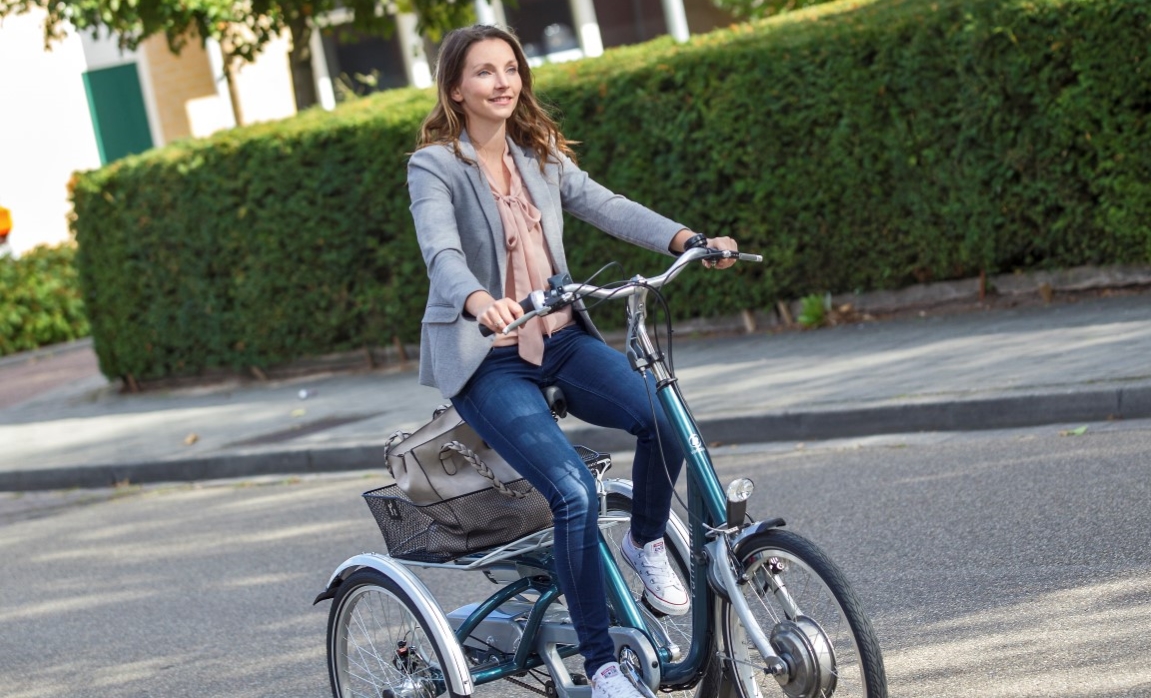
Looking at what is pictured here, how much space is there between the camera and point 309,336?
548 inches

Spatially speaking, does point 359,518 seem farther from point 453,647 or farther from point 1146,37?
point 1146,37

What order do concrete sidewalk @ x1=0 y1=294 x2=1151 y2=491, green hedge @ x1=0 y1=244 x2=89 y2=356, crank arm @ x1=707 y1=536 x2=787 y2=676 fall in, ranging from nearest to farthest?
1. crank arm @ x1=707 y1=536 x2=787 y2=676
2. concrete sidewalk @ x1=0 y1=294 x2=1151 y2=491
3. green hedge @ x1=0 y1=244 x2=89 y2=356

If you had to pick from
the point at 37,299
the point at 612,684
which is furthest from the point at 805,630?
the point at 37,299

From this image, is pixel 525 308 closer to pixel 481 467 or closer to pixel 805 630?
pixel 481 467

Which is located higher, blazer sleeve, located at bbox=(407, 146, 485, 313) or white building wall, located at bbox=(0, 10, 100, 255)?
white building wall, located at bbox=(0, 10, 100, 255)

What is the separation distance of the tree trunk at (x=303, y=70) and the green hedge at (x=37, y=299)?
7080 millimetres

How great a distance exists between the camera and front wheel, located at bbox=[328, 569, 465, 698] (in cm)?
414

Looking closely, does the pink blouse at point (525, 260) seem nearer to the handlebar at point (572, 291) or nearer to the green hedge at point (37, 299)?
the handlebar at point (572, 291)

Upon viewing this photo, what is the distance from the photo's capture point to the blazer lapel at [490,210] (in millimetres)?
3980

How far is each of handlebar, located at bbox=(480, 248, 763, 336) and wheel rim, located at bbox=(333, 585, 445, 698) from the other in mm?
988

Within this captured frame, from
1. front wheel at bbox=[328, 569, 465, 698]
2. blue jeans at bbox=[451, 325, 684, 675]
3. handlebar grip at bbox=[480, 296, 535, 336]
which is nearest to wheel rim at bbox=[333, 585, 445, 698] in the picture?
front wheel at bbox=[328, 569, 465, 698]

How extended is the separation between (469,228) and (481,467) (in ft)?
2.10

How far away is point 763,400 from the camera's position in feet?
28.0

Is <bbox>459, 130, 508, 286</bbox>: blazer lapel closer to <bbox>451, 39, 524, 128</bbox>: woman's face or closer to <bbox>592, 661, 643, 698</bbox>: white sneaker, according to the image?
<bbox>451, 39, 524, 128</bbox>: woman's face
